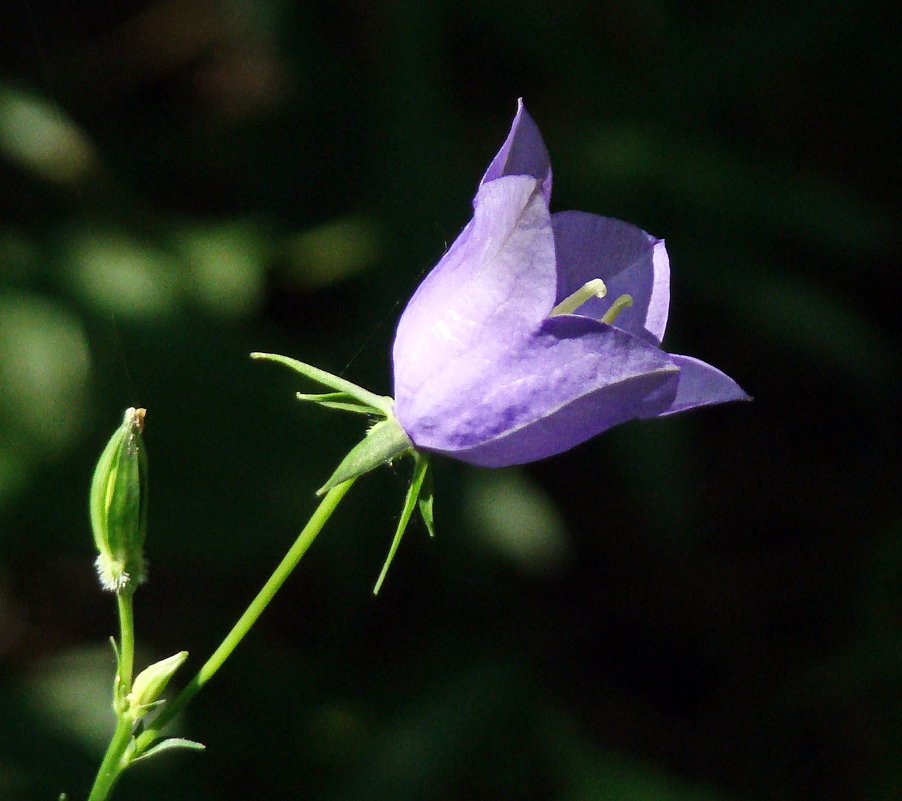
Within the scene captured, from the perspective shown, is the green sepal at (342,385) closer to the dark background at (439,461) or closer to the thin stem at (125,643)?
the thin stem at (125,643)

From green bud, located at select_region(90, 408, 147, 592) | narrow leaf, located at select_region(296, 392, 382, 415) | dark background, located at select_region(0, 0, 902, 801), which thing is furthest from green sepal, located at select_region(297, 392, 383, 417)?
dark background, located at select_region(0, 0, 902, 801)

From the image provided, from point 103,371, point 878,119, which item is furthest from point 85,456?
point 878,119

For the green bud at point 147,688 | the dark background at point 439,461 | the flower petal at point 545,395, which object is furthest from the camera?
the dark background at point 439,461

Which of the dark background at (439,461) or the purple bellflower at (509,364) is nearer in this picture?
the purple bellflower at (509,364)

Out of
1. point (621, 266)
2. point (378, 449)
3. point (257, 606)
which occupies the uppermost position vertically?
point (621, 266)

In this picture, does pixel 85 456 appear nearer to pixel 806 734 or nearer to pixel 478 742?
pixel 478 742

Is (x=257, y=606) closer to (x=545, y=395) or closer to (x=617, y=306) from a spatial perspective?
(x=545, y=395)

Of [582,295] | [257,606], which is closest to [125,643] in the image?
[257,606]

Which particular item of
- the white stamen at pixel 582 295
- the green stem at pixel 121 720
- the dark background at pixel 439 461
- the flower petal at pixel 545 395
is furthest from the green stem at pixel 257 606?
the dark background at pixel 439 461
